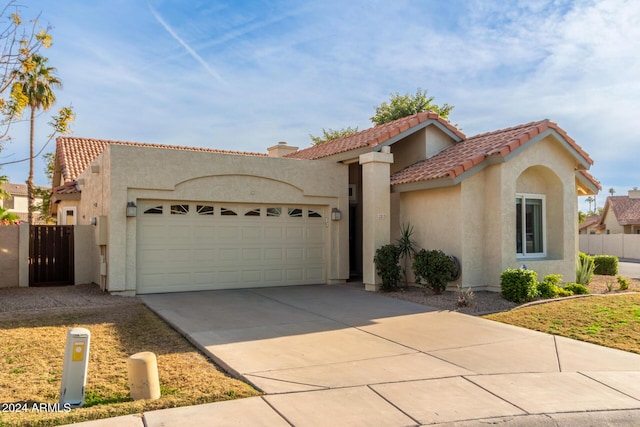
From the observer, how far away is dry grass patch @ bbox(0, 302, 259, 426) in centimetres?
516

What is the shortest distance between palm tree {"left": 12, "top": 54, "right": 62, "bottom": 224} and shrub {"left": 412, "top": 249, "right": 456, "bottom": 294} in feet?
30.4

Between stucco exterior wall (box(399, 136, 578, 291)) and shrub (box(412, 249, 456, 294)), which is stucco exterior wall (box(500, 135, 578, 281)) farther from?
shrub (box(412, 249, 456, 294))

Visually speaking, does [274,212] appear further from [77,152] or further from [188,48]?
[77,152]

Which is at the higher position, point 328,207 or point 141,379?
point 328,207

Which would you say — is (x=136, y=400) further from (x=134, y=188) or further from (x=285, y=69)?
(x=285, y=69)

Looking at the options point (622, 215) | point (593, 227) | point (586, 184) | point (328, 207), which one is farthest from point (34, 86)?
point (593, 227)

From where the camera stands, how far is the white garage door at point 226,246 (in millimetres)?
13133

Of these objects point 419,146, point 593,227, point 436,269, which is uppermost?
point 419,146

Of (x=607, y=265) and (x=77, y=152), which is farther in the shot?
(x=77, y=152)

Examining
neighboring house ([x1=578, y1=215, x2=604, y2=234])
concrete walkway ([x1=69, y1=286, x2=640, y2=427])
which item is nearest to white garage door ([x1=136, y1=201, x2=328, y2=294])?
concrete walkway ([x1=69, y1=286, x2=640, y2=427])

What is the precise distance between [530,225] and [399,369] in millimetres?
9180

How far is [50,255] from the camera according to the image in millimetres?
14953

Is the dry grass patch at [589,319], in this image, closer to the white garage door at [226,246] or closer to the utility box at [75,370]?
the white garage door at [226,246]

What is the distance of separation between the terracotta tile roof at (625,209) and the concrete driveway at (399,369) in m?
42.2
